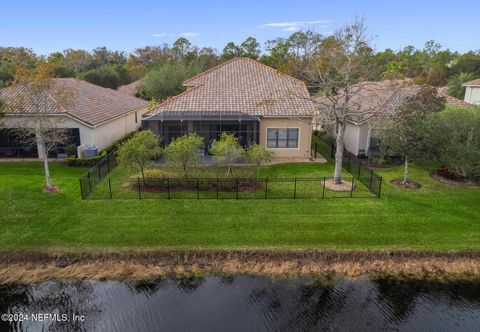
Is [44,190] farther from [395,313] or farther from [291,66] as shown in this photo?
[395,313]

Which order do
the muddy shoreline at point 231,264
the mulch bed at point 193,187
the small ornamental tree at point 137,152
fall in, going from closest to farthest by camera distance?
the muddy shoreline at point 231,264 → the small ornamental tree at point 137,152 → the mulch bed at point 193,187

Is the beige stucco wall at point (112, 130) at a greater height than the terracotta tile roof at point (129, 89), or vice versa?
the terracotta tile roof at point (129, 89)

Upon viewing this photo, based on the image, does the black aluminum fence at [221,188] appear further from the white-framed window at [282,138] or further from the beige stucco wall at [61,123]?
the white-framed window at [282,138]

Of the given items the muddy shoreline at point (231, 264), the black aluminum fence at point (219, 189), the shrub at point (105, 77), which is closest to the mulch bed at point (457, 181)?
the black aluminum fence at point (219, 189)

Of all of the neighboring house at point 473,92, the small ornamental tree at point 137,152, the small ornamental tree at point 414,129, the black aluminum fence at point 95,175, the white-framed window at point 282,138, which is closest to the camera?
the black aluminum fence at point 95,175

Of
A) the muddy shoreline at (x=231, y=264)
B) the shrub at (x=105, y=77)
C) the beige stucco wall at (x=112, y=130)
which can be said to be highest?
the shrub at (x=105, y=77)

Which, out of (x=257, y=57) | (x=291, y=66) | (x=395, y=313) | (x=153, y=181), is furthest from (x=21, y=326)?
(x=257, y=57)

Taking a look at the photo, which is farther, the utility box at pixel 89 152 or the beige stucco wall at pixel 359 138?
the beige stucco wall at pixel 359 138

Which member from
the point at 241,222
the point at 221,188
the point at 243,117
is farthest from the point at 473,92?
the point at 241,222
